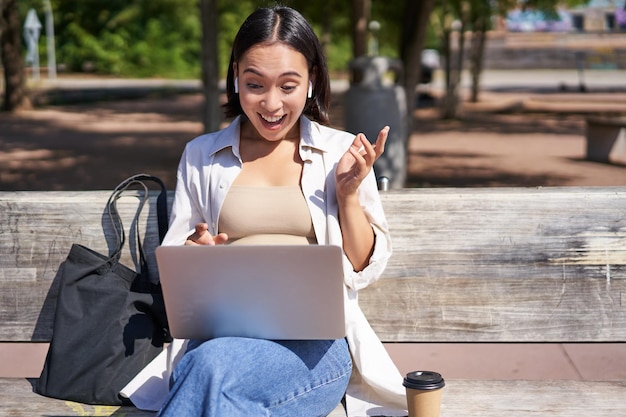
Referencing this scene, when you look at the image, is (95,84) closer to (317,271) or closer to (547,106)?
(547,106)

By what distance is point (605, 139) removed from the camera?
44.1 feet

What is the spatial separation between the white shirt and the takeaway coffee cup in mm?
296

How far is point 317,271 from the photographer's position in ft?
7.65

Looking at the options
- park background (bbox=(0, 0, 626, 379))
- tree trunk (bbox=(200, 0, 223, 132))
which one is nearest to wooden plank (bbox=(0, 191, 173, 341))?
park background (bbox=(0, 0, 626, 379))

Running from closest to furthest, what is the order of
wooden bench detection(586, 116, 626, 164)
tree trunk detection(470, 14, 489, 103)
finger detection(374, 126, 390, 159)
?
finger detection(374, 126, 390, 159) → wooden bench detection(586, 116, 626, 164) → tree trunk detection(470, 14, 489, 103)

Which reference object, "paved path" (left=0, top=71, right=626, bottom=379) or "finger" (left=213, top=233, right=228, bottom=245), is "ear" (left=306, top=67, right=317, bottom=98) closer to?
"finger" (left=213, top=233, right=228, bottom=245)

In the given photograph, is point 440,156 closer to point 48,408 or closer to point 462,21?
point 462,21

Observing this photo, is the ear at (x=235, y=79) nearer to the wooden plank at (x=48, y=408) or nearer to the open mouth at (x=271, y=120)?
the open mouth at (x=271, y=120)

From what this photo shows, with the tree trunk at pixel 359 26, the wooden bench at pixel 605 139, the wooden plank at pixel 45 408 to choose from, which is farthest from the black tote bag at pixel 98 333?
the wooden bench at pixel 605 139

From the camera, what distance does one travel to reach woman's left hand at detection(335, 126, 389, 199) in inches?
101

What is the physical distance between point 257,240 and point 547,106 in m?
23.3

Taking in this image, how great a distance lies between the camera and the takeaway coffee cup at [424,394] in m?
2.39

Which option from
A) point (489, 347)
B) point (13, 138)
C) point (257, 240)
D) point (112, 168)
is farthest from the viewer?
point (13, 138)

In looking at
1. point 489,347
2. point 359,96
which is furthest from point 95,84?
point 489,347
